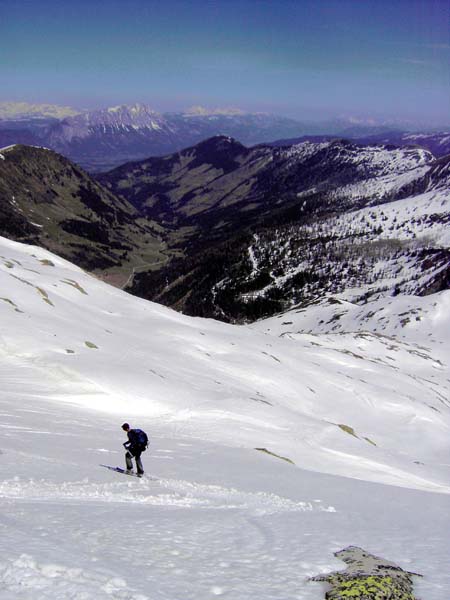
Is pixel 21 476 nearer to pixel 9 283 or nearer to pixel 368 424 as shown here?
pixel 9 283

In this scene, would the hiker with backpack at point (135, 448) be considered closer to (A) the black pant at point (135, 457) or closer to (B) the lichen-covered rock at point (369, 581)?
(A) the black pant at point (135, 457)

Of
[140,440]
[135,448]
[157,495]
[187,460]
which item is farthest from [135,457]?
[187,460]

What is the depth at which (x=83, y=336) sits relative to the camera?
173 feet

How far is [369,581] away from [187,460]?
1709cm

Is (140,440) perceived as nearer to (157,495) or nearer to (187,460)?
(157,495)

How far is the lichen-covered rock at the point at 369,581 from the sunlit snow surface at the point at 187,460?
0.47 metres

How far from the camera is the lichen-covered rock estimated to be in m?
10.3

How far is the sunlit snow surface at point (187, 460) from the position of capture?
1137cm

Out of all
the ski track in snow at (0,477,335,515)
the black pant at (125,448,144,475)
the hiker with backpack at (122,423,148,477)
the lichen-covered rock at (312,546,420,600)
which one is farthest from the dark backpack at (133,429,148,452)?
the lichen-covered rock at (312,546,420,600)

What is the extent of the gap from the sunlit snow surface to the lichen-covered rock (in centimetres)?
47

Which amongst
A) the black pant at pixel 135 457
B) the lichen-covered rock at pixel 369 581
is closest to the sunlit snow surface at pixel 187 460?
the lichen-covered rock at pixel 369 581

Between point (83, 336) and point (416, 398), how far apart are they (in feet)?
194

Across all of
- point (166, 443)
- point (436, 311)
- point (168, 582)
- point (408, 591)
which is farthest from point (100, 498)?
point (436, 311)

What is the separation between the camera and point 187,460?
2686 cm
